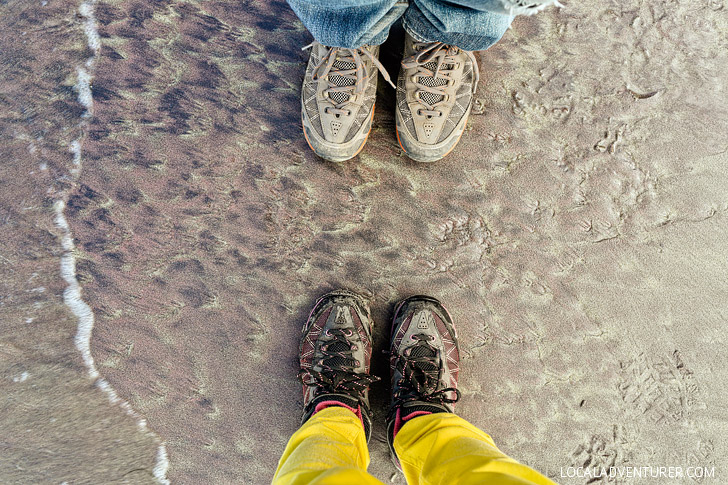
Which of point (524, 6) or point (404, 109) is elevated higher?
point (524, 6)

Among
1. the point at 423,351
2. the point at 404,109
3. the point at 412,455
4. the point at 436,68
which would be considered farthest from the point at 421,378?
the point at 436,68

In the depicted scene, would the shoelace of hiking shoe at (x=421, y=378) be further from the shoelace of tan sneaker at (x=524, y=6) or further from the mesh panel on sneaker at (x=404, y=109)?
the shoelace of tan sneaker at (x=524, y=6)

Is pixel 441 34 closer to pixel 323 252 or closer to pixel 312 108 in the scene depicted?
pixel 312 108

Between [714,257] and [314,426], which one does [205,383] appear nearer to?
[314,426]

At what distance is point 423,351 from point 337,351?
0.25 meters

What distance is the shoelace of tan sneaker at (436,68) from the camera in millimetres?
1049

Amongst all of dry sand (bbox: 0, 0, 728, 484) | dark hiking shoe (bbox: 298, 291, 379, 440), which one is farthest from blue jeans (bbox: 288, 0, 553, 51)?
dark hiking shoe (bbox: 298, 291, 379, 440)

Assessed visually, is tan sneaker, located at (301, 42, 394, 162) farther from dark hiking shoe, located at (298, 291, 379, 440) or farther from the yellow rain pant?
the yellow rain pant

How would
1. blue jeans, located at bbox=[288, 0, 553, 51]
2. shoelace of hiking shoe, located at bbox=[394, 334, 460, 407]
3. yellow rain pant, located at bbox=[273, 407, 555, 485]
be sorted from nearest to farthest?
yellow rain pant, located at bbox=[273, 407, 555, 485] → blue jeans, located at bbox=[288, 0, 553, 51] → shoelace of hiking shoe, located at bbox=[394, 334, 460, 407]

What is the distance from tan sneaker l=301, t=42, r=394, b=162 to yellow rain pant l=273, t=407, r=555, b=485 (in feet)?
2.39

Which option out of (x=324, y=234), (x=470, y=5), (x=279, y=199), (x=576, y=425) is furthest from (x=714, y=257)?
(x=279, y=199)

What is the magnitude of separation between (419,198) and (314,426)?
0.69 metres

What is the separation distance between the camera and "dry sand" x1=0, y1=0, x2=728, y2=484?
112 cm

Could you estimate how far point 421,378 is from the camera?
105cm
